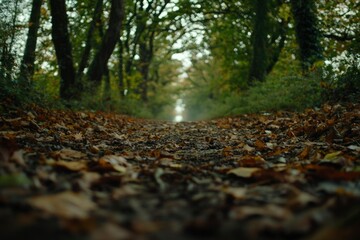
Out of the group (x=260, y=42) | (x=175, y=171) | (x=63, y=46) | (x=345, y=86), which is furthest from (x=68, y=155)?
(x=260, y=42)

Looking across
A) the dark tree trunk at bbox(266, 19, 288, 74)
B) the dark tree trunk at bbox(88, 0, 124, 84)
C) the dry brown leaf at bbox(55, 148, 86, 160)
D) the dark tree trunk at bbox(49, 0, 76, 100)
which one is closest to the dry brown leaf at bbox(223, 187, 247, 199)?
the dry brown leaf at bbox(55, 148, 86, 160)

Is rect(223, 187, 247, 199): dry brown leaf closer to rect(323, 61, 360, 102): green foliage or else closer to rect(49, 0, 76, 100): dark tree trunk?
rect(323, 61, 360, 102): green foliage

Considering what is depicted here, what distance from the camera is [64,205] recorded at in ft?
3.66

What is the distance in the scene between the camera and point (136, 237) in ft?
3.20

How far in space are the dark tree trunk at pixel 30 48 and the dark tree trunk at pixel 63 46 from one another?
490 mm

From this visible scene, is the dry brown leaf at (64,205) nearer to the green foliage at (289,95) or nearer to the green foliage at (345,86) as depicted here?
the green foliage at (345,86)

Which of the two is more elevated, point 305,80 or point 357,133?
point 305,80

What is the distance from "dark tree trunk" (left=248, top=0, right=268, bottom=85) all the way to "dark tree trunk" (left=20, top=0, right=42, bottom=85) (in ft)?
23.5

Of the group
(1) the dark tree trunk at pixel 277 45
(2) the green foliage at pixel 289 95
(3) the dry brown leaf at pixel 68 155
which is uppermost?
(1) the dark tree trunk at pixel 277 45

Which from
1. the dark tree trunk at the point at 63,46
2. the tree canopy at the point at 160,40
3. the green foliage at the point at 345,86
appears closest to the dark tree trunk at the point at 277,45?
the tree canopy at the point at 160,40

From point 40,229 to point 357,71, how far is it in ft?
19.7

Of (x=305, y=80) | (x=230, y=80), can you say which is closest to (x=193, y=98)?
(x=230, y=80)

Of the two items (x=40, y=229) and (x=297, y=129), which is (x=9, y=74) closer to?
(x=297, y=129)

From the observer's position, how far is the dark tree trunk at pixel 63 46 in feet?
25.5
